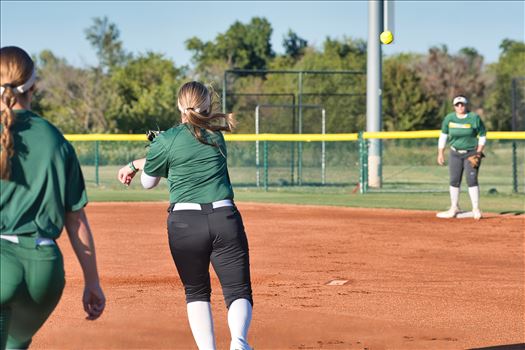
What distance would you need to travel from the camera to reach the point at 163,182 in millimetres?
27609

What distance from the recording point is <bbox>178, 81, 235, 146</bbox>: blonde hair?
234 inches

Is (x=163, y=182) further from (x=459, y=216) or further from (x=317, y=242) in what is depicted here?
(x=317, y=242)

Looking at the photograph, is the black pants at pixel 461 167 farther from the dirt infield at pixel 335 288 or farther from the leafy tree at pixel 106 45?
the leafy tree at pixel 106 45

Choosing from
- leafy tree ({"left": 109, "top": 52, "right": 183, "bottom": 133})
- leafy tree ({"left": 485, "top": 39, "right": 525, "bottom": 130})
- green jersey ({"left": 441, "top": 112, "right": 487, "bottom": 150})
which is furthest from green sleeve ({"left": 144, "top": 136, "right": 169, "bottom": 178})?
leafy tree ({"left": 109, "top": 52, "right": 183, "bottom": 133})

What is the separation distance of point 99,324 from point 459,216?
10579 millimetres

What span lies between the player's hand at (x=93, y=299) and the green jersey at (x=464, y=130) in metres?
12.7

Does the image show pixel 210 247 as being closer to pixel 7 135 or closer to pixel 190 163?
pixel 190 163

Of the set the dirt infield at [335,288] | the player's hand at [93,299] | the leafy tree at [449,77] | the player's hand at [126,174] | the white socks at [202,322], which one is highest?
the leafy tree at [449,77]

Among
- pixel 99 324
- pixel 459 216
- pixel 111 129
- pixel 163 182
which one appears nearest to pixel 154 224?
pixel 459 216

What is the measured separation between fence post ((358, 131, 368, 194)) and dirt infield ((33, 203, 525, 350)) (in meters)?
7.57

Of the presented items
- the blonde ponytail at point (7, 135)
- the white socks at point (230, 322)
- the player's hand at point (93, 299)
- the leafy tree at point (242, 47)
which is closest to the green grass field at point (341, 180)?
the white socks at point (230, 322)

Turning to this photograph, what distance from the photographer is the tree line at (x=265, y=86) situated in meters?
49.5

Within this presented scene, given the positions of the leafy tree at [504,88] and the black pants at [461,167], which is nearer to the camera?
the black pants at [461,167]

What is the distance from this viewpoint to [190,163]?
19.7ft
